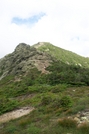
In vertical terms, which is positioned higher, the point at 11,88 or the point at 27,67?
the point at 27,67

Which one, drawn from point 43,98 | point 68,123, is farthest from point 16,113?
point 68,123

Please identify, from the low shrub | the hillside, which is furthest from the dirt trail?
the low shrub

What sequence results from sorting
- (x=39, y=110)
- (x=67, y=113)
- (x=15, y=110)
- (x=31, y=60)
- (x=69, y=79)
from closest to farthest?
1. (x=67, y=113)
2. (x=39, y=110)
3. (x=15, y=110)
4. (x=69, y=79)
5. (x=31, y=60)

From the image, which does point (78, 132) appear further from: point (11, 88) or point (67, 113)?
point (11, 88)

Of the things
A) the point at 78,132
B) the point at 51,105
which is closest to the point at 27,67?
the point at 51,105

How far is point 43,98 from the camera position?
107 ft

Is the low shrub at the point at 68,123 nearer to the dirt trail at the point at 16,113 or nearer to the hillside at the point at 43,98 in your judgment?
the hillside at the point at 43,98

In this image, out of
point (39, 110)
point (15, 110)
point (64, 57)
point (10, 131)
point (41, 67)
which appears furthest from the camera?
point (64, 57)

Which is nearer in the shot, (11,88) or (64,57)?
(11,88)

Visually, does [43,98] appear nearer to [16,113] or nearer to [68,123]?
[16,113]

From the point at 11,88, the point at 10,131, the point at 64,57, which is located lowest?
the point at 10,131

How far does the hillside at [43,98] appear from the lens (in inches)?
825

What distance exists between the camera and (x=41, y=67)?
209 feet

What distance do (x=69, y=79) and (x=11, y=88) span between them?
40.6ft
